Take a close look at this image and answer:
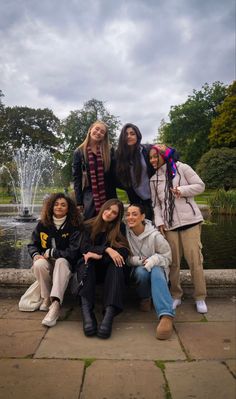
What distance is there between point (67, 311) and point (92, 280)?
548 mm

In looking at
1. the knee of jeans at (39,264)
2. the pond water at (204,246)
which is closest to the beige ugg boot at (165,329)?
the knee of jeans at (39,264)

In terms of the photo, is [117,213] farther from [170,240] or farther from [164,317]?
[164,317]

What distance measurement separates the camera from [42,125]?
54.5m

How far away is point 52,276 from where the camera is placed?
12.4ft

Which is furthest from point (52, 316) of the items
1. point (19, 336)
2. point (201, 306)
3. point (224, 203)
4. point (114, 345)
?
point (224, 203)

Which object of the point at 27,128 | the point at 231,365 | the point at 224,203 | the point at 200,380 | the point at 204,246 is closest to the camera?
the point at 200,380

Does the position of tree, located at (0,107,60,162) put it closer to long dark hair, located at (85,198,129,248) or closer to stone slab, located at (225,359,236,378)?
long dark hair, located at (85,198,129,248)

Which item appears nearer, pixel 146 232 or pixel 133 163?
pixel 146 232

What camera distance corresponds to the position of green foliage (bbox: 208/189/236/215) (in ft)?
51.6

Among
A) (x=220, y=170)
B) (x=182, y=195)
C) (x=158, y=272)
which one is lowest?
(x=158, y=272)

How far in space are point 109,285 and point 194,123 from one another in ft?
139

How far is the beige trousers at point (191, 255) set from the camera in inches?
145

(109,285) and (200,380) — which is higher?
(109,285)

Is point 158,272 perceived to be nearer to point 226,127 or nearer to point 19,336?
point 19,336
